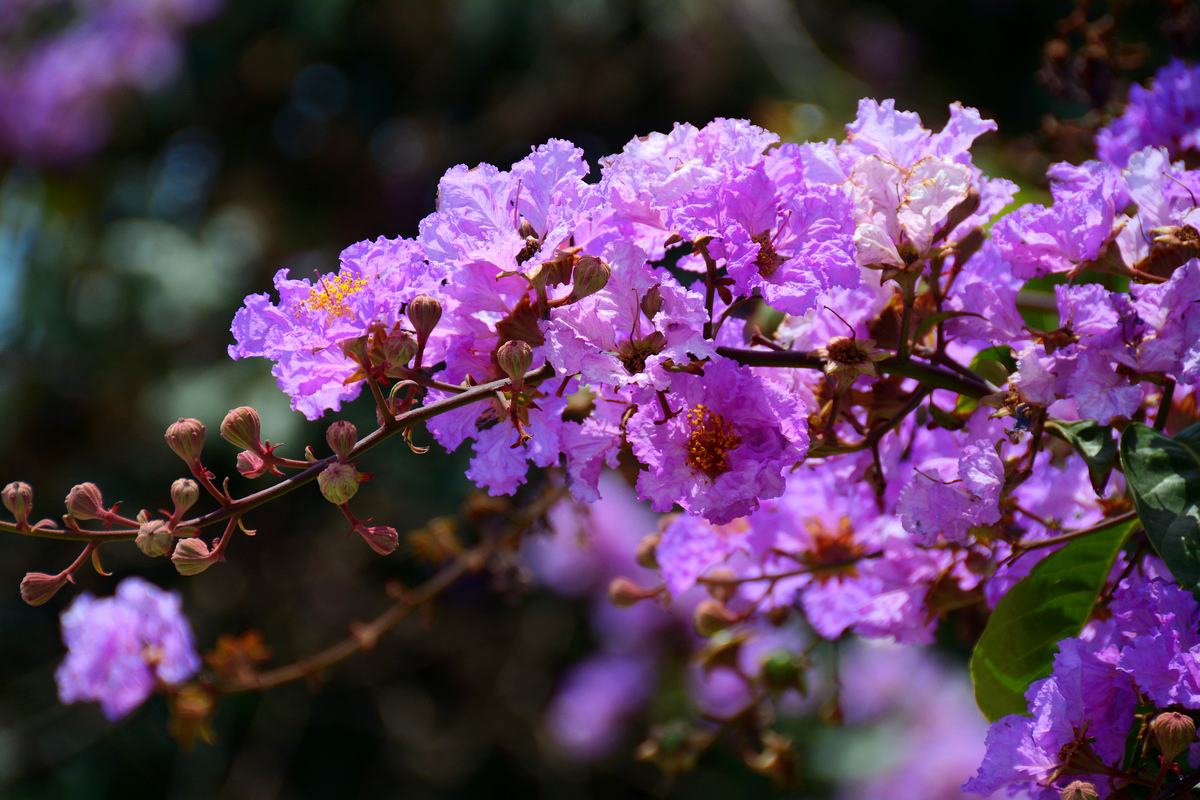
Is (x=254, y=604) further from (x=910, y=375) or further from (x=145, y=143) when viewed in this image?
(x=910, y=375)

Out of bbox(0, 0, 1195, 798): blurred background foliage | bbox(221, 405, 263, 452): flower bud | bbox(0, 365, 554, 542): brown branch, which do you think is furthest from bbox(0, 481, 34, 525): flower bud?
bbox(0, 0, 1195, 798): blurred background foliage

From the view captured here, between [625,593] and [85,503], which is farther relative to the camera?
[625,593]

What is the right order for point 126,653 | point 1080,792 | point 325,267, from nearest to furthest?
point 1080,792
point 126,653
point 325,267

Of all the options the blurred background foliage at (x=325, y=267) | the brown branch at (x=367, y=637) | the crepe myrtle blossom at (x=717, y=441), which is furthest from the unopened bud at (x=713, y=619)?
the blurred background foliage at (x=325, y=267)

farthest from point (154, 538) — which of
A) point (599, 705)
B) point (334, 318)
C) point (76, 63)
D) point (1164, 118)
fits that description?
point (76, 63)

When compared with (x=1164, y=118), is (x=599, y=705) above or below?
below

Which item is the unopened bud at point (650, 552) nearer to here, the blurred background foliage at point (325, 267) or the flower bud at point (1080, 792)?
the flower bud at point (1080, 792)

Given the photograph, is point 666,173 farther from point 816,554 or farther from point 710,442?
point 816,554

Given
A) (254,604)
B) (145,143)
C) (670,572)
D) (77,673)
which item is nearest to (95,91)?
(145,143)
